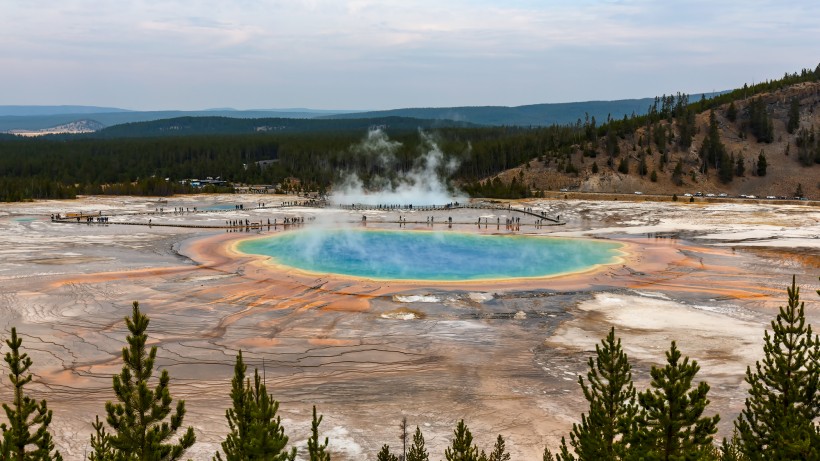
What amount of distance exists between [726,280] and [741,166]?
248 feet

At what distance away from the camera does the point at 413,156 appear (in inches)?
5374

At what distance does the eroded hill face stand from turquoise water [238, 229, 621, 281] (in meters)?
49.1

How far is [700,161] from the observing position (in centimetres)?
10800

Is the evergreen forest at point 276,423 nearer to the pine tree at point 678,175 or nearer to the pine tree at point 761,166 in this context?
the pine tree at point 678,175

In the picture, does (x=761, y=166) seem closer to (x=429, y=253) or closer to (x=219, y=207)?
(x=429, y=253)

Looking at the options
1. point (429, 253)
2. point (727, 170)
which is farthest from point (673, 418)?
point (727, 170)

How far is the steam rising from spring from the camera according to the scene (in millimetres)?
103688

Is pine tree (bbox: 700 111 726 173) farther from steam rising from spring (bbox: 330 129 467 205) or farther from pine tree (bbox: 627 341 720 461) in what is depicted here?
A: pine tree (bbox: 627 341 720 461)

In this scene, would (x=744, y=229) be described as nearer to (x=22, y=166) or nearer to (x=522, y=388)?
(x=522, y=388)

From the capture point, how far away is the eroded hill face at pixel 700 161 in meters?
102

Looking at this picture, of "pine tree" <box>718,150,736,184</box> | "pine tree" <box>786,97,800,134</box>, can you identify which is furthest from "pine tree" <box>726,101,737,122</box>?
"pine tree" <box>718,150,736,184</box>

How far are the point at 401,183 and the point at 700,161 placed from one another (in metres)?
51.0

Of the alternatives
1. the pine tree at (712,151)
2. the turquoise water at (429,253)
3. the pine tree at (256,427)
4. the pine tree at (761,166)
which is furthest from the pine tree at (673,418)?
the pine tree at (761,166)

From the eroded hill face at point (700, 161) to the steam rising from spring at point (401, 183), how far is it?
14252 mm
